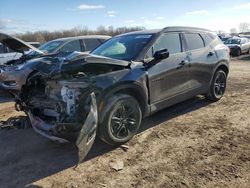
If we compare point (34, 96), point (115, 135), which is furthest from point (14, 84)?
point (115, 135)

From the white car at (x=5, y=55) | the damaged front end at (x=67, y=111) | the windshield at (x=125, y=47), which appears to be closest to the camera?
the damaged front end at (x=67, y=111)

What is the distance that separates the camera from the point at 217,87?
7848mm

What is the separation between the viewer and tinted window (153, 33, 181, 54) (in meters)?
6.12

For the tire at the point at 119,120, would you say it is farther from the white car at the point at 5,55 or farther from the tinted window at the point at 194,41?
the white car at the point at 5,55

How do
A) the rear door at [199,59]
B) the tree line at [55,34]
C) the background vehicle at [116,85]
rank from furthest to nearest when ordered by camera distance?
the tree line at [55,34] < the rear door at [199,59] < the background vehicle at [116,85]

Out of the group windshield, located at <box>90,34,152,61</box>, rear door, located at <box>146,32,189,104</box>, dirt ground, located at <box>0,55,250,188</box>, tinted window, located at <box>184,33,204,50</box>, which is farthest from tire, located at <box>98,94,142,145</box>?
tinted window, located at <box>184,33,204,50</box>

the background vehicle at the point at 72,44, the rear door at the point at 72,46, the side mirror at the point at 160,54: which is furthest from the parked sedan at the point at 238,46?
the side mirror at the point at 160,54

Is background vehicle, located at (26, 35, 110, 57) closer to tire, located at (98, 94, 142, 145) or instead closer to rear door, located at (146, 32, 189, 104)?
rear door, located at (146, 32, 189, 104)

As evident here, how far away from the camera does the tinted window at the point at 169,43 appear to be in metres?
6.12

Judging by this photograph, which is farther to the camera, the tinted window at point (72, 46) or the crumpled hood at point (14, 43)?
the tinted window at point (72, 46)

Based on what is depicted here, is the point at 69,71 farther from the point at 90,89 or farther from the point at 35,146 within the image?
the point at 35,146

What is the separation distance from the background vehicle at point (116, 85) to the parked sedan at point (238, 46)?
19.0m

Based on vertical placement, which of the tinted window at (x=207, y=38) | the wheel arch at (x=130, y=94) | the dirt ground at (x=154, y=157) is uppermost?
the tinted window at (x=207, y=38)

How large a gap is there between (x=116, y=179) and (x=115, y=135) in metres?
1.00
